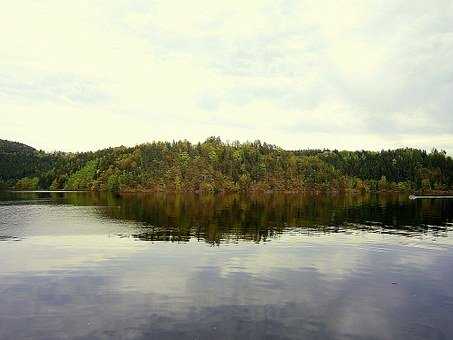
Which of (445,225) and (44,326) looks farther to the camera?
(445,225)

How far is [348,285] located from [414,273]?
11.5 metres

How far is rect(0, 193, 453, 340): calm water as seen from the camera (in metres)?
30.3

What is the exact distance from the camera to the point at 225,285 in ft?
138

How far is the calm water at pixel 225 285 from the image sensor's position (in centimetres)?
3033

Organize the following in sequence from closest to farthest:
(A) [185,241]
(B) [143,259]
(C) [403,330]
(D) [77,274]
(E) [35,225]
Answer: (C) [403,330] → (D) [77,274] → (B) [143,259] → (A) [185,241] → (E) [35,225]

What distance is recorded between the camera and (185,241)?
7069cm

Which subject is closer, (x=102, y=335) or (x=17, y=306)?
(x=102, y=335)

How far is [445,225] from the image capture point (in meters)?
100

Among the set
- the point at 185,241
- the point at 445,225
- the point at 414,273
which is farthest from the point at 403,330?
the point at 445,225

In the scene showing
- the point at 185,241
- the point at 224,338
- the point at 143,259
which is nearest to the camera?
the point at 224,338

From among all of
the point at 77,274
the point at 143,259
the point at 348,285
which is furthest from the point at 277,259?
the point at 77,274

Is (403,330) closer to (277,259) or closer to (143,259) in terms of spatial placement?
(277,259)

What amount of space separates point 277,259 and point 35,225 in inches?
2525

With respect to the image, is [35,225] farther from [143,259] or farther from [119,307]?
[119,307]
